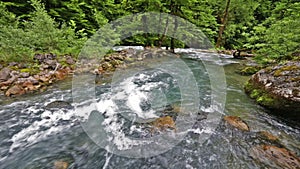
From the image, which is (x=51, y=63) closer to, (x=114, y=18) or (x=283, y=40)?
(x=283, y=40)

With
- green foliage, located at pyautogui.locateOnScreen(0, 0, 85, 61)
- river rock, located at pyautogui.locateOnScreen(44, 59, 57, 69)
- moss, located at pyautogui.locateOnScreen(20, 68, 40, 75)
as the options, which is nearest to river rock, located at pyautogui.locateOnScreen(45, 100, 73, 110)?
moss, located at pyautogui.locateOnScreen(20, 68, 40, 75)

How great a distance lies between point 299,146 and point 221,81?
3701 millimetres

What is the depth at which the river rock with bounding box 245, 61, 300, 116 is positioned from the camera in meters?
3.66

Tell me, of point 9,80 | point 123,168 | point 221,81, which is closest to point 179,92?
point 221,81

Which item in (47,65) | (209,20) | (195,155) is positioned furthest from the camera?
(209,20)

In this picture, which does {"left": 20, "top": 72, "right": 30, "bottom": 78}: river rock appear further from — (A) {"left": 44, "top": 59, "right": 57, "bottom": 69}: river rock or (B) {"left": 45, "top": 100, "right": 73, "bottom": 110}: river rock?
(B) {"left": 45, "top": 100, "right": 73, "bottom": 110}: river rock

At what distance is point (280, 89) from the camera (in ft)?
12.8

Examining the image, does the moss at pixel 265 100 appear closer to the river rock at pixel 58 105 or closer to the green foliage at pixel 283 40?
the green foliage at pixel 283 40

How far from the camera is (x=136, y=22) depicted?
12188 mm

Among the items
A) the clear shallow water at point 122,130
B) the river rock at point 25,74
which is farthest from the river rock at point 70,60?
the clear shallow water at point 122,130

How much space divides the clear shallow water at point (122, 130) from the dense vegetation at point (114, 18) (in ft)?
7.86

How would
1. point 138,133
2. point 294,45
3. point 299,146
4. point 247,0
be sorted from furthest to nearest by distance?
point 247,0 < point 294,45 < point 138,133 < point 299,146

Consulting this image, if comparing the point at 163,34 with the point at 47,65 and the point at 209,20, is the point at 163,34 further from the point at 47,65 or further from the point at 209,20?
the point at 47,65

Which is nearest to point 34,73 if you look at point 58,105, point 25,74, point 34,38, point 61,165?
point 25,74
